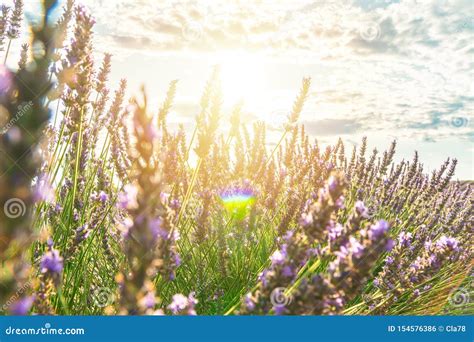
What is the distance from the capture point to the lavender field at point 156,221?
0.74 m

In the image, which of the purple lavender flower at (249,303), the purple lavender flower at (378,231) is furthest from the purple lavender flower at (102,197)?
the purple lavender flower at (378,231)

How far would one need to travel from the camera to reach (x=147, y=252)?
2.39ft

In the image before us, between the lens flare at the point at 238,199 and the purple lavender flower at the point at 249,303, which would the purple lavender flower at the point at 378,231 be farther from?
the lens flare at the point at 238,199

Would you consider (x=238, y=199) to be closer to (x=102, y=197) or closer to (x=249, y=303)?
(x=102, y=197)

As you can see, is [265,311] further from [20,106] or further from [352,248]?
[20,106]

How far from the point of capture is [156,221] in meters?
0.82

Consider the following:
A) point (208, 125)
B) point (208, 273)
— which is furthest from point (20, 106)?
point (208, 273)

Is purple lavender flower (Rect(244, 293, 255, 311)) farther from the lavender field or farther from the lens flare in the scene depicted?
the lens flare

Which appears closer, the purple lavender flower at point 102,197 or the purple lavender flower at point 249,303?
the purple lavender flower at point 249,303

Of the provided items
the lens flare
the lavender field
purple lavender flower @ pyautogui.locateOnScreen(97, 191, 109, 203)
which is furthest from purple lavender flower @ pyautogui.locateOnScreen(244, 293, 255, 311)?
the lens flare

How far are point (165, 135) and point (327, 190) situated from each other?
4.57 ft

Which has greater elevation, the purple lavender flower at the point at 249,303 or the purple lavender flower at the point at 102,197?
the purple lavender flower at the point at 249,303

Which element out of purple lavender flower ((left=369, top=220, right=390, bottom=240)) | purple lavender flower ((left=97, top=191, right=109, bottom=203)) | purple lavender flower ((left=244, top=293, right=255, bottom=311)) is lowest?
purple lavender flower ((left=97, top=191, right=109, bottom=203))

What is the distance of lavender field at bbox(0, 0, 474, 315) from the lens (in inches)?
29.3
